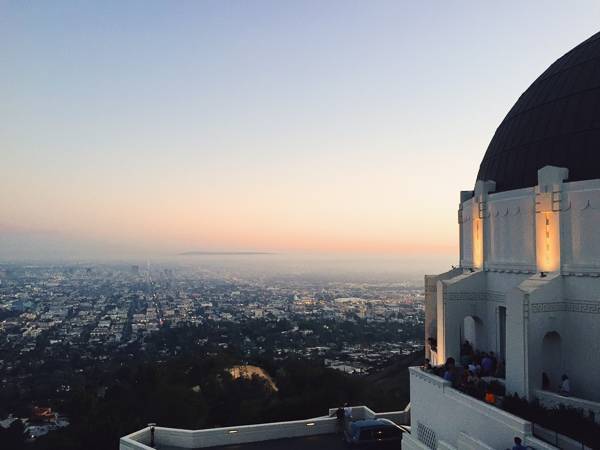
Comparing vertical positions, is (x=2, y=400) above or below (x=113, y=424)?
below

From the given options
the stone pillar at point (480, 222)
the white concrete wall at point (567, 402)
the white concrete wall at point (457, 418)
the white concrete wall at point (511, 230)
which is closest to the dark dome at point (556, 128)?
the stone pillar at point (480, 222)

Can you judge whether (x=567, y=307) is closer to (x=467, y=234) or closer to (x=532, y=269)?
(x=532, y=269)

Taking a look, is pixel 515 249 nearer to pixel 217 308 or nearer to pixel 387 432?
pixel 387 432

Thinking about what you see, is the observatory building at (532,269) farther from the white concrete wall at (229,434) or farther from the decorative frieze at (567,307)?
the white concrete wall at (229,434)

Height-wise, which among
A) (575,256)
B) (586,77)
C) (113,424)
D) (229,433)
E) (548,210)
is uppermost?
(586,77)

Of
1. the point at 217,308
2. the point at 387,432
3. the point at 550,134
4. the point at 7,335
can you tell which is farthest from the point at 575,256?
the point at 217,308

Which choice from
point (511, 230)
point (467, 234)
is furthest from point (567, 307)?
point (467, 234)
